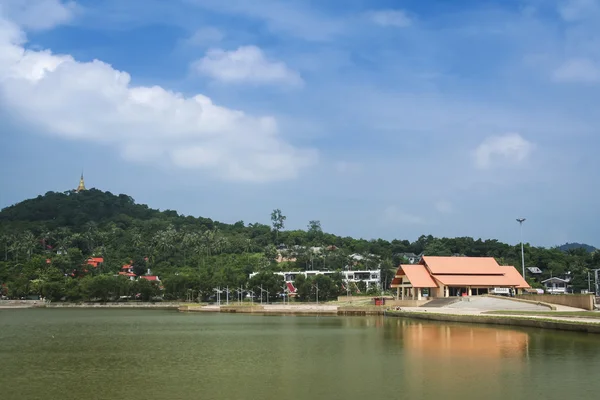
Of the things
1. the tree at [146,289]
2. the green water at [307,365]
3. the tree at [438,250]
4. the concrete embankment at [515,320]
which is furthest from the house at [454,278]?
the tree at [438,250]

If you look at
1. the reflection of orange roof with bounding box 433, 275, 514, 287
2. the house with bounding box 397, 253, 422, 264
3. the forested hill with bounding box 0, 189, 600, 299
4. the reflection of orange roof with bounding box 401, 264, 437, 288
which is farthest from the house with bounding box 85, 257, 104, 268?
the reflection of orange roof with bounding box 433, 275, 514, 287

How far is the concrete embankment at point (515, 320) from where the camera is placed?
120 ft

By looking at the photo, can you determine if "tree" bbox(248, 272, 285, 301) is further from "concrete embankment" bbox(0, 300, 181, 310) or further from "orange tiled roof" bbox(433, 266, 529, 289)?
"orange tiled roof" bbox(433, 266, 529, 289)

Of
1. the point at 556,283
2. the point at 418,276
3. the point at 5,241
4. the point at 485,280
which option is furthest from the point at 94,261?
the point at 556,283

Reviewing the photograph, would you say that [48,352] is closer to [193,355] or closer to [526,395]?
[193,355]

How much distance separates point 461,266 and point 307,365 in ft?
164

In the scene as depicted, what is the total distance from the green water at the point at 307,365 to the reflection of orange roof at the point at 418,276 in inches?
1022

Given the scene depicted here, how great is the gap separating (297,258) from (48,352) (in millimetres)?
106309

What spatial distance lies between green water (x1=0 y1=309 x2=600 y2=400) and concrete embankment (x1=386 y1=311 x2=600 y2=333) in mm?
942

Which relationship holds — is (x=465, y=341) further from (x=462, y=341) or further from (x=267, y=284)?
(x=267, y=284)

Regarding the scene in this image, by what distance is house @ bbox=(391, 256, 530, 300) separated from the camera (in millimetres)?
70062

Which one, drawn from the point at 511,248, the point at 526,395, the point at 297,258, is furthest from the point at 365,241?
the point at 526,395

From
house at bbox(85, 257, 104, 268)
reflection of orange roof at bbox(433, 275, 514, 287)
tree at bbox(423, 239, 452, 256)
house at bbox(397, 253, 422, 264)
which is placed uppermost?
tree at bbox(423, 239, 452, 256)

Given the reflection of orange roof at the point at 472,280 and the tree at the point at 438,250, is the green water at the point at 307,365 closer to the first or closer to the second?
the reflection of orange roof at the point at 472,280
